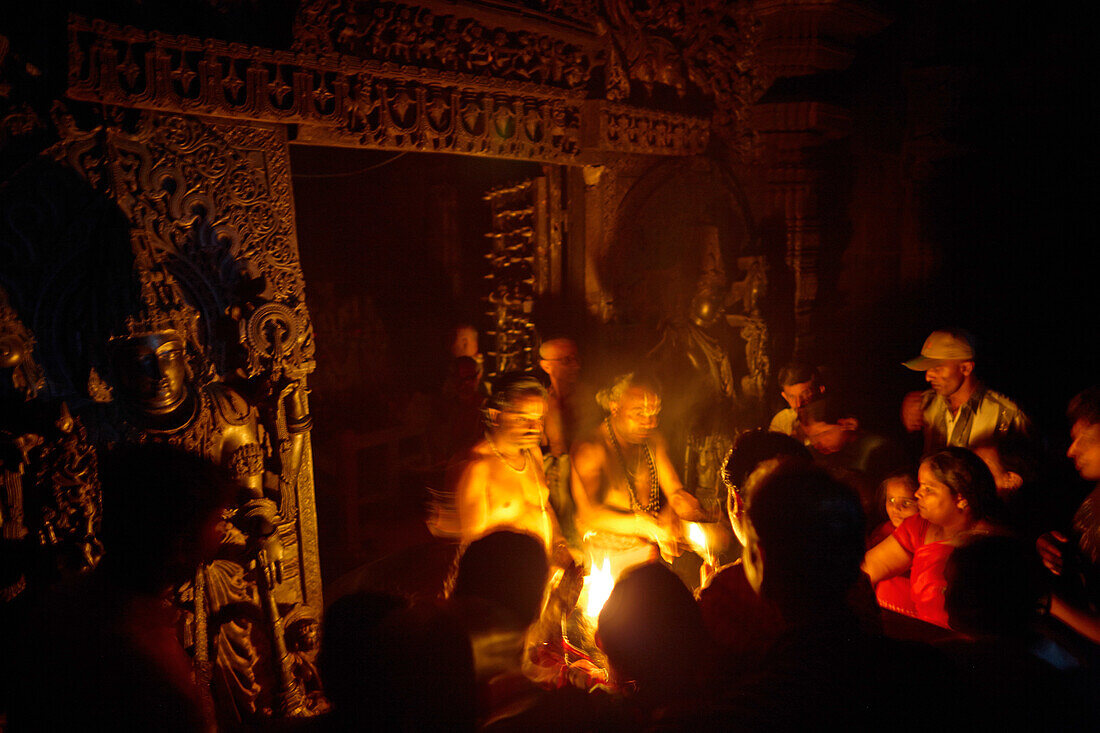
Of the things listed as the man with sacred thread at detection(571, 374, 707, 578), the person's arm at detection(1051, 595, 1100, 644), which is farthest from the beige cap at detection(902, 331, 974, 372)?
the person's arm at detection(1051, 595, 1100, 644)

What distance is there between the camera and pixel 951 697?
152 centimetres

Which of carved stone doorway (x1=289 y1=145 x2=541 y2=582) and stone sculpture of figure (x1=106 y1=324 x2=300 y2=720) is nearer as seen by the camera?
stone sculpture of figure (x1=106 y1=324 x2=300 y2=720)

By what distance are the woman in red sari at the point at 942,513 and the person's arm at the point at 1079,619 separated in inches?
16.3

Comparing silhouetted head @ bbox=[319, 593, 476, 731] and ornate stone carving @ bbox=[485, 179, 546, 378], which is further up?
ornate stone carving @ bbox=[485, 179, 546, 378]

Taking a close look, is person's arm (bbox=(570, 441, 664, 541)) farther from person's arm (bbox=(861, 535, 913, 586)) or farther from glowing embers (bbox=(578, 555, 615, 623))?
person's arm (bbox=(861, 535, 913, 586))

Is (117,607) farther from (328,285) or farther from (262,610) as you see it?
(328,285)

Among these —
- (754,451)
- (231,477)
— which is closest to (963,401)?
(754,451)

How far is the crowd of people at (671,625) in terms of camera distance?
4.87ft

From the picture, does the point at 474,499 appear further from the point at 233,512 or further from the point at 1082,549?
the point at 1082,549

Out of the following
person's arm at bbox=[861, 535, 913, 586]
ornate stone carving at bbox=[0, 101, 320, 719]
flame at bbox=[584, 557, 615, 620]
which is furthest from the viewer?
person's arm at bbox=[861, 535, 913, 586]

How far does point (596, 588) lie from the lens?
2877mm

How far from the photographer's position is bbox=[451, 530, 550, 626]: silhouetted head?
5.53 feet

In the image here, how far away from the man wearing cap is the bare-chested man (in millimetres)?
2643

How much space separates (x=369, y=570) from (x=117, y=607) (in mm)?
2224
